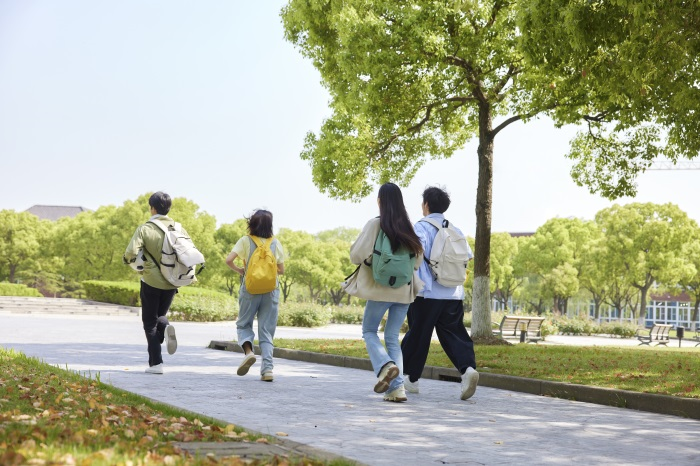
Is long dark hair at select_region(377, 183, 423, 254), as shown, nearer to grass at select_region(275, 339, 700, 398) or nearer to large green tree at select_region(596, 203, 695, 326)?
grass at select_region(275, 339, 700, 398)

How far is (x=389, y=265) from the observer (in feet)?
24.3

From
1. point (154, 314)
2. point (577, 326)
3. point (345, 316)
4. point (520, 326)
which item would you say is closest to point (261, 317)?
point (154, 314)

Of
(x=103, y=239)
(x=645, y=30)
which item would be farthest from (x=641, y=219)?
(x=645, y=30)

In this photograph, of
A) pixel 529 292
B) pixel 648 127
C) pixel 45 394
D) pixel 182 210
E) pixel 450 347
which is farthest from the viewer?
pixel 529 292

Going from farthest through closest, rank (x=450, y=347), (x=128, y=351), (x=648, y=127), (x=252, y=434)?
(x=648, y=127), (x=128, y=351), (x=450, y=347), (x=252, y=434)

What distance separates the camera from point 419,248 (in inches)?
298

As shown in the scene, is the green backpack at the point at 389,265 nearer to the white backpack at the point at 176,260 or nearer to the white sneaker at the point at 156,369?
the white backpack at the point at 176,260

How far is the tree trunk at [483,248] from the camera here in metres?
16.3

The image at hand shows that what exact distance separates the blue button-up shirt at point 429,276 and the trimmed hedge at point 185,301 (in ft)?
68.1

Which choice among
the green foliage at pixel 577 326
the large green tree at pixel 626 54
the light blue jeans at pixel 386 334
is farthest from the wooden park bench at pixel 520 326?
the light blue jeans at pixel 386 334

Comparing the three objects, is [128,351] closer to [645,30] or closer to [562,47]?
[562,47]

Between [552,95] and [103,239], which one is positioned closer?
[552,95]

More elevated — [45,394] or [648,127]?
[648,127]

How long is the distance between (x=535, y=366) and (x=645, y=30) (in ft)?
15.5
